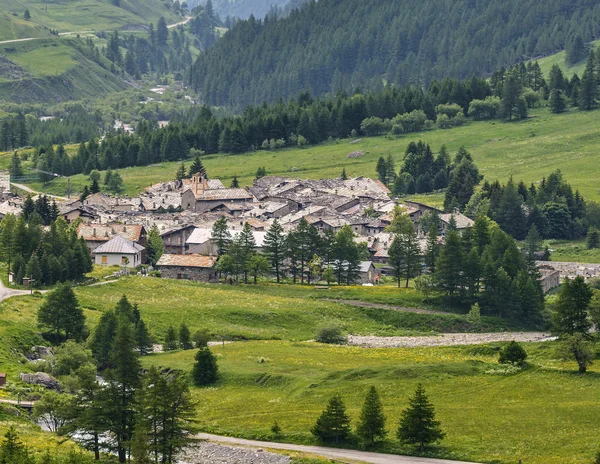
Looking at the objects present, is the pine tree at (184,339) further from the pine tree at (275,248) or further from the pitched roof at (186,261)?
the pine tree at (275,248)

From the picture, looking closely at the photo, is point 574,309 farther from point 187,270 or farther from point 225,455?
point 187,270

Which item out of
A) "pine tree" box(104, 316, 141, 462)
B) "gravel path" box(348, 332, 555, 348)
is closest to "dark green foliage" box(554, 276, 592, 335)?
"gravel path" box(348, 332, 555, 348)

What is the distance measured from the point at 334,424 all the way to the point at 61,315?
40791 mm

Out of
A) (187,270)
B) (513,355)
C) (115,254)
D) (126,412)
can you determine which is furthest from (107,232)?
(126,412)

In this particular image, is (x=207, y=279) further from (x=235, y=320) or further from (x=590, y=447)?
(x=590, y=447)

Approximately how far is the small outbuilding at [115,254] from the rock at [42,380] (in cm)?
5734

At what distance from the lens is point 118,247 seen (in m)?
156

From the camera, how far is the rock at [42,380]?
317 ft

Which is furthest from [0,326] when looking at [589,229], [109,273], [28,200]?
[589,229]

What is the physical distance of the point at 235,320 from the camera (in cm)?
12825

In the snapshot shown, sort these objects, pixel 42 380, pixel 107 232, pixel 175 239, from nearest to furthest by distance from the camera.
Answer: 1. pixel 42 380
2. pixel 107 232
3. pixel 175 239

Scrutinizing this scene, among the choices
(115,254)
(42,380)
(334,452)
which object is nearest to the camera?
(334,452)

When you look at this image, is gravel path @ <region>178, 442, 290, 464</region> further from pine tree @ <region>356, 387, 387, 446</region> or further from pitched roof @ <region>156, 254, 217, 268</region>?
pitched roof @ <region>156, 254, 217, 268</region>

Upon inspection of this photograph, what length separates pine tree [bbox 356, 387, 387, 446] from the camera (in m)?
80.4
